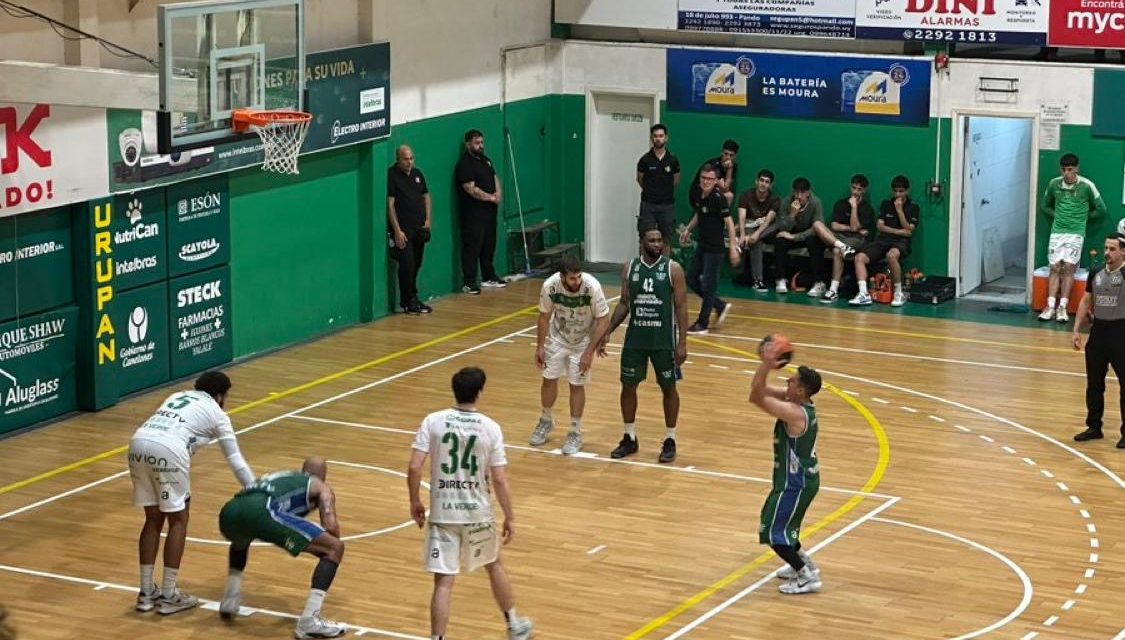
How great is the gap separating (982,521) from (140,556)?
6544 millimetres

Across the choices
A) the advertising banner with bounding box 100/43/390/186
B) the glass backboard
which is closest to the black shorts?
the advertising banner with bounding box 100/43/390/186

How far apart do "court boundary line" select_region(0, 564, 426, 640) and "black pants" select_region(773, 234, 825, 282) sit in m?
13.0

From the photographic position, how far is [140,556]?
12.0 meters

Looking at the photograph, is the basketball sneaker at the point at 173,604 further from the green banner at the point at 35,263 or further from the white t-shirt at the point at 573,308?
the green banner at the point at 35,263

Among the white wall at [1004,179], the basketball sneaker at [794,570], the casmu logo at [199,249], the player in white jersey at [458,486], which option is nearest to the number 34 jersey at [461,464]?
the player in white jersey at [458,486]

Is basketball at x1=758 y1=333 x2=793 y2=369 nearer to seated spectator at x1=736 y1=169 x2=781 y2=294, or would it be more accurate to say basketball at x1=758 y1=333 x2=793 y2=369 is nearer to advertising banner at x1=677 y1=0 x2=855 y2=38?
seated spectator at x1=736 y1=169 x2=781 y2=294

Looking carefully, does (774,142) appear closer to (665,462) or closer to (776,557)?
(665,462)

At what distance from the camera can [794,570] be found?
12641mm

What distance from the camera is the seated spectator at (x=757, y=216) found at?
78.5ft

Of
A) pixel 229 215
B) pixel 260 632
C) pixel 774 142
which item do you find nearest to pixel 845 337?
pixel 774 142

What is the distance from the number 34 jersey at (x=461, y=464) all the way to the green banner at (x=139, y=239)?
311 inches

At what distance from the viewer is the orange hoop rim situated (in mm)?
16172

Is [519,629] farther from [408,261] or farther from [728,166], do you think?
[728,166]

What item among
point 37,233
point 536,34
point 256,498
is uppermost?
point 536,34
